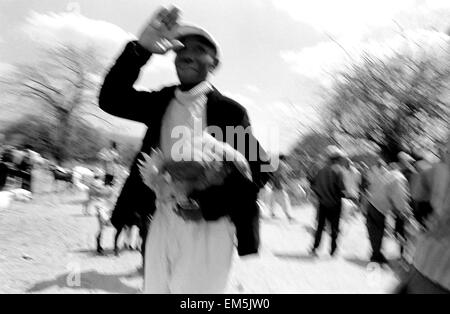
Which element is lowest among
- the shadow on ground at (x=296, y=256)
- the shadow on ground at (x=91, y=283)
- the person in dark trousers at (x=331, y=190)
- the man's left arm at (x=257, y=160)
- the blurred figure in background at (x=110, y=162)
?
the blurred figure in background at (x=110, y=162)

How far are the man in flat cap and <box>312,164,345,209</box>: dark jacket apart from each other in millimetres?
3898

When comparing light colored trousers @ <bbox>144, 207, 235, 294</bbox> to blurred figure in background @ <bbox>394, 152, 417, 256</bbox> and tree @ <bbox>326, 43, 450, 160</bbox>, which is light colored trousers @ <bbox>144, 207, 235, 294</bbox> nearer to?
blurred figure in background @ <bbox>394, 152, 417, 256</bbox>

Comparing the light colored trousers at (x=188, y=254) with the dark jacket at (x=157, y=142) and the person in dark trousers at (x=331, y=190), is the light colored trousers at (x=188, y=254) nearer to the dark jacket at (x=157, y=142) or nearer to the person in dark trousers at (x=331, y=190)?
the dark jacket at (x=157, y=142)

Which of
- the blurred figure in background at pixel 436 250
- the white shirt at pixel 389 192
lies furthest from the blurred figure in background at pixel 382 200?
the blurred figure in background at pixel 436 250

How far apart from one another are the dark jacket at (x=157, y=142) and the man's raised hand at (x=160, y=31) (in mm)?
48

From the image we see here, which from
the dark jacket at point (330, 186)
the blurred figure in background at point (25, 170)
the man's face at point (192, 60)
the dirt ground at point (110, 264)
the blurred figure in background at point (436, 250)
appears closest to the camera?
the blurred figure in background at point (436, 250)

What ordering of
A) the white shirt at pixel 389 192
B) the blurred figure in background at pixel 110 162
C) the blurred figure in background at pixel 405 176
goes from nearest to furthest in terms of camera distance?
1. the white shirt at pixel 389 192
2. the blurred figure in background at pixel 405 176
3. the blurred figure in background at pixel 110 162

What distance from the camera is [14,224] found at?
6602 millimetres

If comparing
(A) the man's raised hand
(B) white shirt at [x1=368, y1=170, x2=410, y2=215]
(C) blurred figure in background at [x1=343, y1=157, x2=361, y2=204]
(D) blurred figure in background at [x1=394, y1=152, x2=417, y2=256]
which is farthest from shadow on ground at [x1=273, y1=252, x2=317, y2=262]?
(A) the man's raised hand

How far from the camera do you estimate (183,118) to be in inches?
66.3

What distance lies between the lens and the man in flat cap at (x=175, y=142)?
1.64 metres
